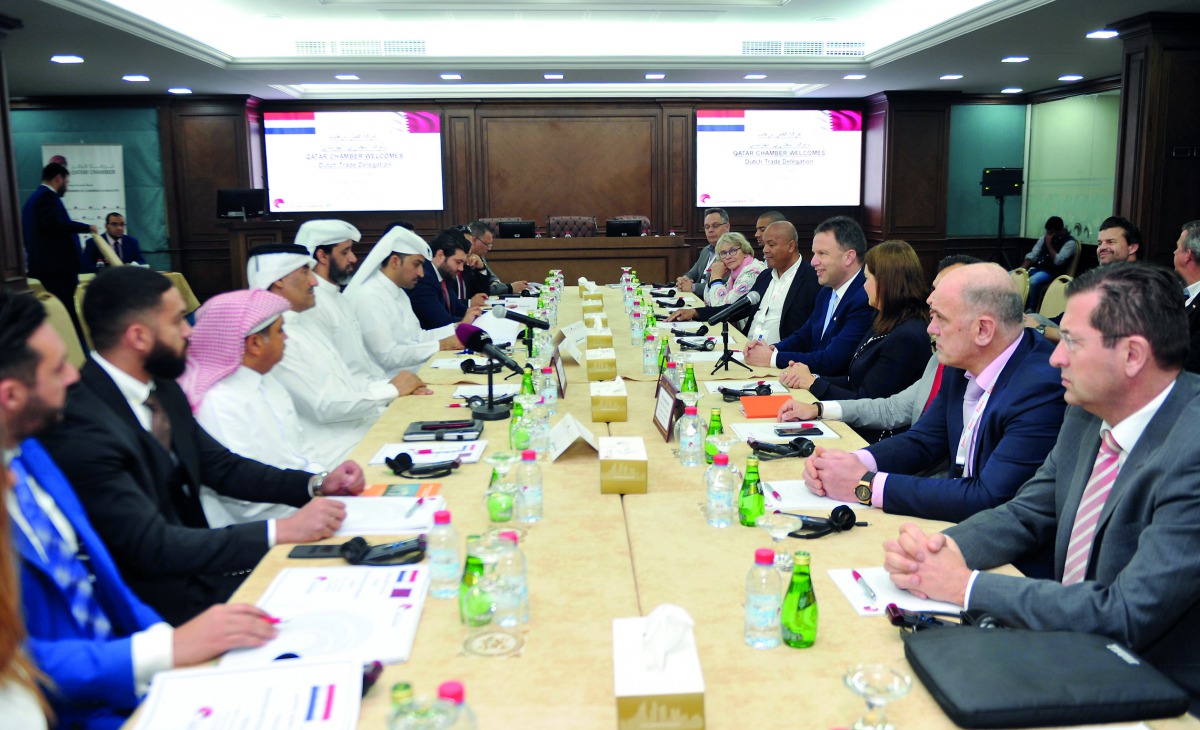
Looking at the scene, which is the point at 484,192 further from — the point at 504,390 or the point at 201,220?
the point at 504,390

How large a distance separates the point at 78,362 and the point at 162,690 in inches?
219

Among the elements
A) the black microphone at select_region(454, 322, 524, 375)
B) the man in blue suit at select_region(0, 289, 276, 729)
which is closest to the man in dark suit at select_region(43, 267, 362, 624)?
the man in blue suit at select_region(0, 289, 276, 729)

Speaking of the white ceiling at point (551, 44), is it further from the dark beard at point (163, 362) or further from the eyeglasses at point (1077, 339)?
the eyeglasses at point (1077, 339)

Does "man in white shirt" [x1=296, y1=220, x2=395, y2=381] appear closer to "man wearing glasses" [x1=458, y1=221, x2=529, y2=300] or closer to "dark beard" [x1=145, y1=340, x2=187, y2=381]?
"dark beard" [x1=145, y1=340, x2=187, y2=381]

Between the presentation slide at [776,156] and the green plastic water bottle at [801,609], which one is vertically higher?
the presentation slide at [776,156]

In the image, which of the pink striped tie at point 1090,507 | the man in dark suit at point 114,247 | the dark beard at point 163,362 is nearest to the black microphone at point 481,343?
the dark beard at point 163,362

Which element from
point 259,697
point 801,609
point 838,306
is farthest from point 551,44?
point 259,697

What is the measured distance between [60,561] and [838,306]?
12.4 ft

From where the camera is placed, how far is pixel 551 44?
9938mm

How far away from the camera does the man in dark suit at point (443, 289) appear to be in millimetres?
6258

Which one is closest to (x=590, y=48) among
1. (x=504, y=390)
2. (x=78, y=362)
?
(x=78, y=362)

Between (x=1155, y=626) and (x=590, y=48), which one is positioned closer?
(x=1155, y=626)

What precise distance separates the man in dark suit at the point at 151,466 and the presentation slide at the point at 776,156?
1020cm

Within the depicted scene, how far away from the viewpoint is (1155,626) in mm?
1588
